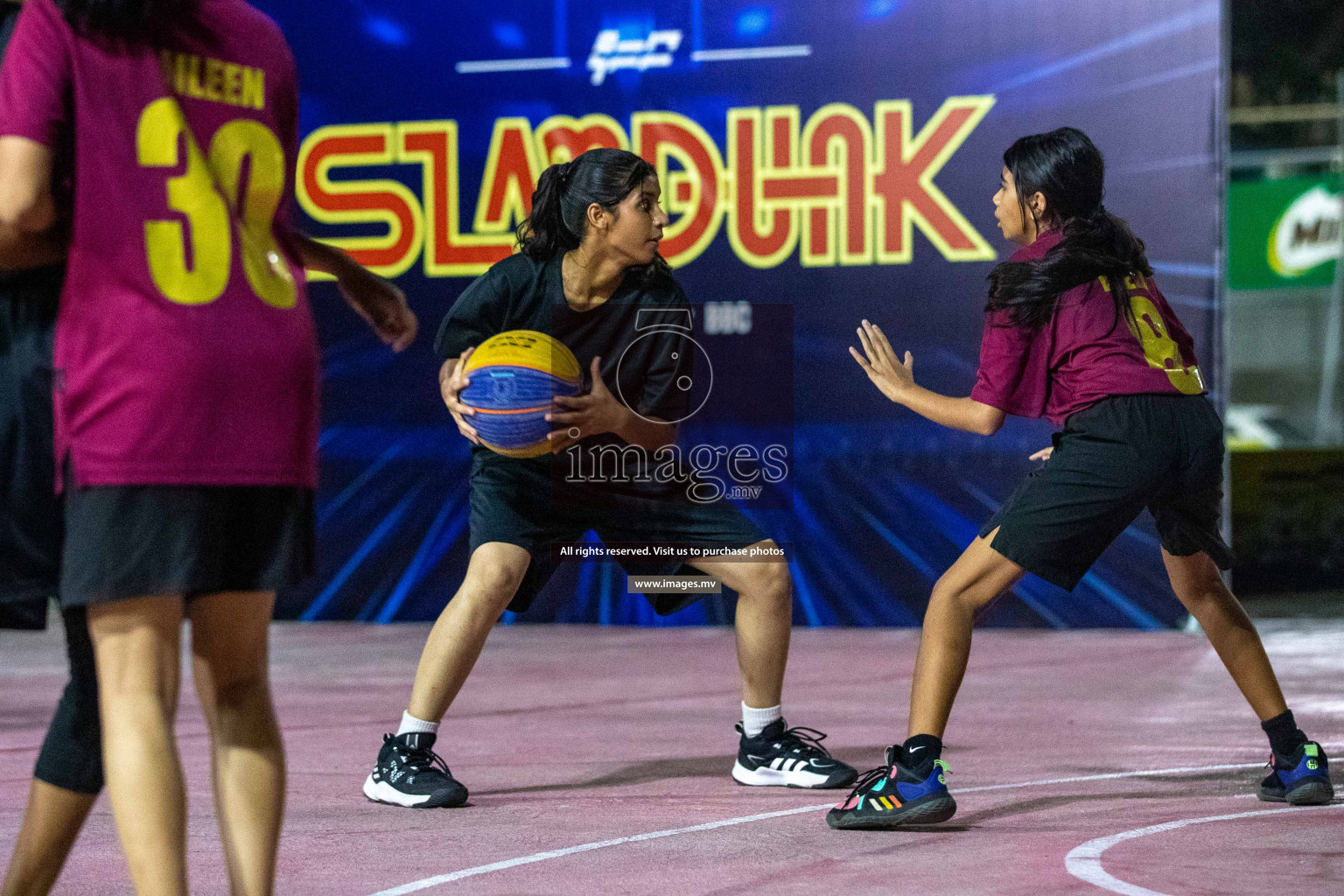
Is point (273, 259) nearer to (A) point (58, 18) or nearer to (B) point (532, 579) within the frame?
(A) point (58, 18)

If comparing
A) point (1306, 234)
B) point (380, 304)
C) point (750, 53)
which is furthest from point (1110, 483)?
point (1306, 234)

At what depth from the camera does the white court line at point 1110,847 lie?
10.5 ft

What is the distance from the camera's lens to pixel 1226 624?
4039 millimetres

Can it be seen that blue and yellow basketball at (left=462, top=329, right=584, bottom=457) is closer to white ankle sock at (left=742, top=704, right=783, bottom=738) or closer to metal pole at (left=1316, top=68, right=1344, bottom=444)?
white ankle sock at (left=742, top=704, right=783, bottom=738)

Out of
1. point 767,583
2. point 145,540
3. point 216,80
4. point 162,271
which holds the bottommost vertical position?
point 767,583

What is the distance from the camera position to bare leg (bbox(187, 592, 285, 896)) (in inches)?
94.0

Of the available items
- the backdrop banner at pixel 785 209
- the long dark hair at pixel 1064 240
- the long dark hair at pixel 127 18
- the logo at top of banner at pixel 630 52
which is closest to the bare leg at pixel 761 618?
the long dark hair at pixel 1064 240

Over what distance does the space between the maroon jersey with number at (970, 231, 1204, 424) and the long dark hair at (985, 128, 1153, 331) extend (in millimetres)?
26

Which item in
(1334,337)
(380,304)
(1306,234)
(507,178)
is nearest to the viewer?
(380,304)

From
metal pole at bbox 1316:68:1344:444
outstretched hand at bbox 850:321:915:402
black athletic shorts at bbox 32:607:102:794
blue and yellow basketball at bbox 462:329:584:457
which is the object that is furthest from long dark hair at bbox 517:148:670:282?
metal pole at bbox 1316:68:1344:444

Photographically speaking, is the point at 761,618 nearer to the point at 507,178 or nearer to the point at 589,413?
the point at 589,413

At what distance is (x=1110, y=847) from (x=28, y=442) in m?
2.51

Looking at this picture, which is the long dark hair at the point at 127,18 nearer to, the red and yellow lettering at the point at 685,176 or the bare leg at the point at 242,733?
the bare leg at the point at 242,733

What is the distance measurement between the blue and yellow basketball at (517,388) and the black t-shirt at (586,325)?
0.26 feet
